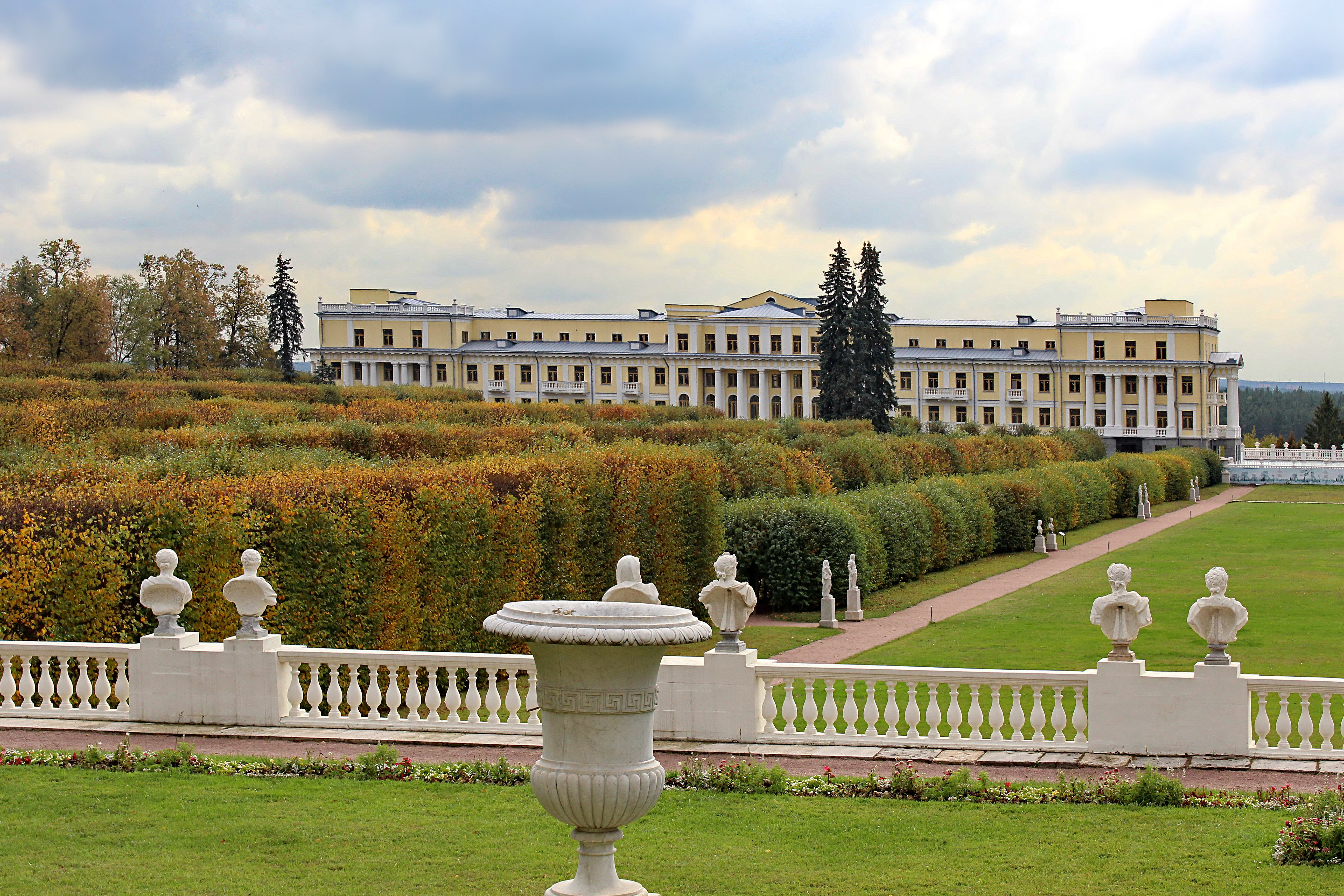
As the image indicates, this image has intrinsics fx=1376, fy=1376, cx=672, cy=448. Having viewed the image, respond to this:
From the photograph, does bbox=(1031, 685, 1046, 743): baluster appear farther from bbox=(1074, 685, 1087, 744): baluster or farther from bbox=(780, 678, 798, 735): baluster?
bbox=(780, 678, 798, 735): baluster

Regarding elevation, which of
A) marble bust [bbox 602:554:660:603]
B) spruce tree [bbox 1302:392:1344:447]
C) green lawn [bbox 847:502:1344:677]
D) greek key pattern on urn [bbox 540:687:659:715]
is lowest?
green lawn [bbox 847:502:1344:677]

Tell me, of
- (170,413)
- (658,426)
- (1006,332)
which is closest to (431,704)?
(170,413)

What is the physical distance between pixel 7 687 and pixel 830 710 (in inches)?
365

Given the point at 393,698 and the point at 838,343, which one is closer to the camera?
the point at 393,698

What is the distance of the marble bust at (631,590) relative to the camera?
29.8 ft

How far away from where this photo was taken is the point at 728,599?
1438 cm

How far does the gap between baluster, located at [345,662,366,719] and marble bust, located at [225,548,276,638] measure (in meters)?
1.09

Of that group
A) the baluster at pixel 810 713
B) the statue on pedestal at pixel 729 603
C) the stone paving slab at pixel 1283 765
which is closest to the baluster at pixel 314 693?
the statue on pedestal at pixel 729 603

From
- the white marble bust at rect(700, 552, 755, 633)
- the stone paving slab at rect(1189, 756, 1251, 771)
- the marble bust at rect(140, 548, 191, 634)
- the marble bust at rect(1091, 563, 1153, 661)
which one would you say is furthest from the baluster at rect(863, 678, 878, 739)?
the marble bust at rect(140, 548, 191, 634)

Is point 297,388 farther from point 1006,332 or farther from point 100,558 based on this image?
point 1006,332

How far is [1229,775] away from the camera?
43.1 feet

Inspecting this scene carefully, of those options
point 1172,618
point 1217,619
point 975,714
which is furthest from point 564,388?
point 1217,619

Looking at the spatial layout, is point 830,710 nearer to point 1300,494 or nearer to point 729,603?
point 729,603

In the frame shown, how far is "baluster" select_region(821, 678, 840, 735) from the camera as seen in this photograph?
14609mm
